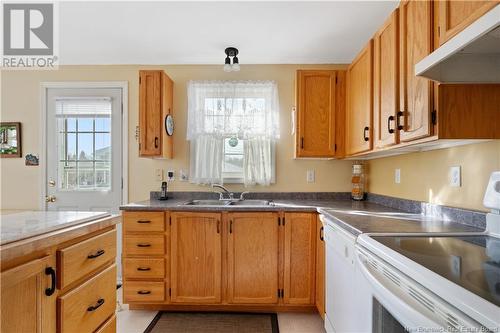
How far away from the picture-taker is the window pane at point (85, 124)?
9.66 ft

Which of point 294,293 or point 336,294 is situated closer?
point 336,294

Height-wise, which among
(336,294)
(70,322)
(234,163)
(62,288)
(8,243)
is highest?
(234,163)

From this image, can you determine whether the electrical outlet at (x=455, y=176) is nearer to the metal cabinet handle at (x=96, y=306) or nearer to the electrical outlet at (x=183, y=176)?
the metal cabinet handle at (x=96, y=306)

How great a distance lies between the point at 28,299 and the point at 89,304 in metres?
0.34

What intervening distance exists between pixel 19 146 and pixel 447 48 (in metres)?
3.76

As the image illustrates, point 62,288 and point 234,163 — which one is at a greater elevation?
point 234,163

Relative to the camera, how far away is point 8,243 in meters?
0.78

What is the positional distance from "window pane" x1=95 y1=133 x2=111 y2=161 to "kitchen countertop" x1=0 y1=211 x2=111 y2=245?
6.08ft

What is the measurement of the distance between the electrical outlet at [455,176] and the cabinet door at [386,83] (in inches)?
14.2

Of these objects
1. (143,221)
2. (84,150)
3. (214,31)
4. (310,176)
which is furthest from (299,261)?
(84,150)

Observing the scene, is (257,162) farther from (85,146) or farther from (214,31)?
(85,146)

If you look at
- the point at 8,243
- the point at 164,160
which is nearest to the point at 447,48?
the point at 8,243

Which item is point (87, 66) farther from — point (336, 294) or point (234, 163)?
point (336, 294)

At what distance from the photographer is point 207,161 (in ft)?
9.48
